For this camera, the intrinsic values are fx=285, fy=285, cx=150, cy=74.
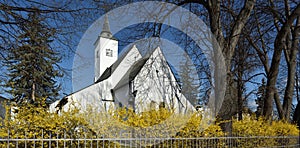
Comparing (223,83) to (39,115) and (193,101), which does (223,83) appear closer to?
(193,101)

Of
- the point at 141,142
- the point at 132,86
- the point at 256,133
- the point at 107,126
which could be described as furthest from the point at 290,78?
the point at 107,126

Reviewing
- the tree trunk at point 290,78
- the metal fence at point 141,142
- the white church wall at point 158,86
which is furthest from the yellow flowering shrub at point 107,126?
the tree trunk at point 290,78

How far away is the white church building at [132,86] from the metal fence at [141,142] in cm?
64

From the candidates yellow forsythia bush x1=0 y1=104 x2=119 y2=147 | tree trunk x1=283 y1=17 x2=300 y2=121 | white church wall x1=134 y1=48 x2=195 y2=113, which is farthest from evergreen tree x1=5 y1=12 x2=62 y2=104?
tree trunk x1=283 y1=17 x2=300 y2=121

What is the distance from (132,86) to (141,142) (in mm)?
9009

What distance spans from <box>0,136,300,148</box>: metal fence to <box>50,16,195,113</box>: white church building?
642mm

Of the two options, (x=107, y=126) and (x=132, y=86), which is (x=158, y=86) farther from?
(x=107, y=126)

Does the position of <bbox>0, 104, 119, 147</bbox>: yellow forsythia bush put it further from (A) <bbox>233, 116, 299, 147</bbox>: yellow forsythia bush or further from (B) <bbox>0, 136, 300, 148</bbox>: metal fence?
(A) <bbox>233, 116, 299, 147</bbox>: yellow forsythia bush

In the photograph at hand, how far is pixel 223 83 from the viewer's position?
20.1 ft

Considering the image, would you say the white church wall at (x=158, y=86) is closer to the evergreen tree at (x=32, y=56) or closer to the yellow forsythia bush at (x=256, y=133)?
the yellow forsythia bush at (x=256, y=133)

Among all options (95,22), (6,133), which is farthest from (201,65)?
(6,133)

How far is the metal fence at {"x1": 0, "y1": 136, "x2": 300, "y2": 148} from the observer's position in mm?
3855

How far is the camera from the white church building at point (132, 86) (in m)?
6.07

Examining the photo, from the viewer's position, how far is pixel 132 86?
1377cm
